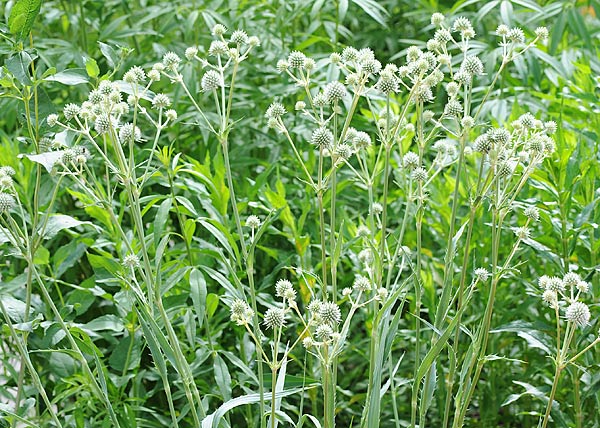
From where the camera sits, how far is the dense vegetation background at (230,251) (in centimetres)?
169

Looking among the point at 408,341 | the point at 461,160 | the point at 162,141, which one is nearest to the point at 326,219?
the point at 408,341

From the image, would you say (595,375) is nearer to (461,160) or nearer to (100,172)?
(461,160)

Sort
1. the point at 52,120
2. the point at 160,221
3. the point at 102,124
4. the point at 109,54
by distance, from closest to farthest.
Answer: the point at 102,124 → the point at 52,120 → the point at 109,54 → the point at 160,221

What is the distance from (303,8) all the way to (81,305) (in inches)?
46.3

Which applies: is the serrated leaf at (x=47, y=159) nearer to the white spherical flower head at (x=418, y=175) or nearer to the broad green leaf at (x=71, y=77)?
the broad green leaf at (x=71, y=77)

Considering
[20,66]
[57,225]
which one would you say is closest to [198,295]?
[57,225]

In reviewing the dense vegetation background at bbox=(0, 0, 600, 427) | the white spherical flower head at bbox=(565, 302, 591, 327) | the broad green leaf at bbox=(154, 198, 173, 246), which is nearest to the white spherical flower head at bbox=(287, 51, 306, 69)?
the dense vegetation background at bbox=(0, 0, 600, 427)

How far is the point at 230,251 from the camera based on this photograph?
159cm

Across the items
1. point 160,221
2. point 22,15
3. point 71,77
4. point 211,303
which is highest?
point 22,15

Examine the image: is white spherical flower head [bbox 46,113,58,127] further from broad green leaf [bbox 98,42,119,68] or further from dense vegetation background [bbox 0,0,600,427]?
broad green leaf [bbox 98,42,119,68]

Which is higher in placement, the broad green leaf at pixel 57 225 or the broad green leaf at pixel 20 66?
the broad green leaf at pixel 20 66

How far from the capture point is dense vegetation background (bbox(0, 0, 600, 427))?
5.54 feet

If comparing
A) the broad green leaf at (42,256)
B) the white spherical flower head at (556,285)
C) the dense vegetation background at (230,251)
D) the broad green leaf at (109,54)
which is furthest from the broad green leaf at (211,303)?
the white spherical flower head at (556,285)

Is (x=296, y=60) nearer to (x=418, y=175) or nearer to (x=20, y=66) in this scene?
(x=418, y=175)
